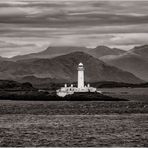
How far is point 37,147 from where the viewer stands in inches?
1348

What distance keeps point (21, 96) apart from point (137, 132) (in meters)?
69.2

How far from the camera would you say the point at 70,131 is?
4428cm

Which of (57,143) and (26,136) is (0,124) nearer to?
(26,136)

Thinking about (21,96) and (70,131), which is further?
(21,96)

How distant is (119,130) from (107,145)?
925 centimetres

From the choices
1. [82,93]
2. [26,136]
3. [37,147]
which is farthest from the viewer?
[82,93]

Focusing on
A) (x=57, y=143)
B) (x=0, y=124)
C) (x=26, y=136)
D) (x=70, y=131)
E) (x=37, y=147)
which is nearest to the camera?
(x=37, y=147)

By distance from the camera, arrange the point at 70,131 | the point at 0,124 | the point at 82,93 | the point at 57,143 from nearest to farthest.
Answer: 1. the point at 57,143
2. the point at 70,131
3. the point at 0,124
4. the point at 82,93

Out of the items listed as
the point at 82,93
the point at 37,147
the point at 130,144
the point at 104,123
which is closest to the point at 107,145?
the point at 130,144

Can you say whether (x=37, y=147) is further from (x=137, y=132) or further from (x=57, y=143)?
(x=137, y=132)

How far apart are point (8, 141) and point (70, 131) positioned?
24.8ft

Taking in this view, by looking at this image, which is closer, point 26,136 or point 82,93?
point 26,136

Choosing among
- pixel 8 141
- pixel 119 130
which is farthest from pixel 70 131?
pixel 8 141

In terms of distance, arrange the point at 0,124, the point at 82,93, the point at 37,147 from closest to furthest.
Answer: the point at 37,147 → the point at 0,124 → the point at 82,93
